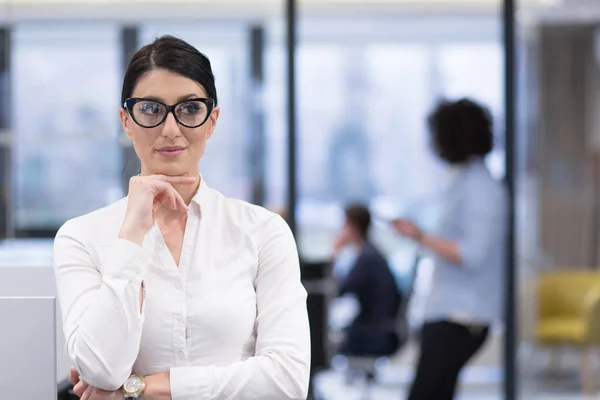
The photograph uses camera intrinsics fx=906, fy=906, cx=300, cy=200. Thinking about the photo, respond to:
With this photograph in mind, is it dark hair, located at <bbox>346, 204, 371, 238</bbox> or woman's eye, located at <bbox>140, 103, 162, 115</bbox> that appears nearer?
woman's eye, located at <bbox>140, 103, 162, 115</bbox>

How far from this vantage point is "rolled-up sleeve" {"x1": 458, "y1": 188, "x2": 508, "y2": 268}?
346 cm

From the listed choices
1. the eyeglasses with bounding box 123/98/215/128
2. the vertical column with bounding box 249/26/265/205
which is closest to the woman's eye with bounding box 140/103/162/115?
the eyeglasses with bounding box 123/98/215/128

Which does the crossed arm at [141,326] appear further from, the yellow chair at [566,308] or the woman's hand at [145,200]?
the yellow chair at [566,308]

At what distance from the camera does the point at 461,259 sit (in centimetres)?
347

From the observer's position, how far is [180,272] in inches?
70.5

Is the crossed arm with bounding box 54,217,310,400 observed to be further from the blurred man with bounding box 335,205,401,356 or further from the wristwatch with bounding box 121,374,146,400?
the blurred man with bounding box 335,205,401,356

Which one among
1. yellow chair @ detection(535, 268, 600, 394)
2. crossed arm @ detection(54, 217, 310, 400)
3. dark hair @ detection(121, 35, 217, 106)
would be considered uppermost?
dark hair @ detection(121, 35, 217, 106)

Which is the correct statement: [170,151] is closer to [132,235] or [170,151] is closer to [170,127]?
[170,127]

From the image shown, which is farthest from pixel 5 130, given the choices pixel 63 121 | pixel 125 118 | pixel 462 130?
pixel 125 118

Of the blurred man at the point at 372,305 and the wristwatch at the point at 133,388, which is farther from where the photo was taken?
the blurred man at the point at 372,305

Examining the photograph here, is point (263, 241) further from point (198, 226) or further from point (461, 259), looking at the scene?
A: point (461, 259)

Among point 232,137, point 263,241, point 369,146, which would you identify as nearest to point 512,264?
point 232,137

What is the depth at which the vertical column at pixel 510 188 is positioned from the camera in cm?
468

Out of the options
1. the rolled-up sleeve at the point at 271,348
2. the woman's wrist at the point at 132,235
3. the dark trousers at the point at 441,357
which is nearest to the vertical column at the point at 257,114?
the dark trousers at the point at 441,357
